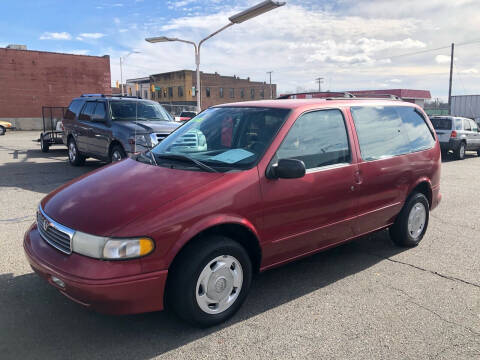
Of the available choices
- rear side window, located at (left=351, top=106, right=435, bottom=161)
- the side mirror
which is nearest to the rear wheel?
rear side window, located at (left=351, top=106, right=435, bottom=161)

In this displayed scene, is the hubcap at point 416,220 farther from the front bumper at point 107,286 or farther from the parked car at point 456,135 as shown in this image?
the parked car at point 456,135

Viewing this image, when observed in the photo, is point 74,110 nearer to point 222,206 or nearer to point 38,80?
point 222,206

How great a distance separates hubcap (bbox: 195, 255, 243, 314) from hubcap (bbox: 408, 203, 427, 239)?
8.64 ft

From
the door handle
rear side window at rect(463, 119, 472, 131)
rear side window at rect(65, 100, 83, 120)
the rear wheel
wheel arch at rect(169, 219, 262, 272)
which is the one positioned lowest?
the rear wheel

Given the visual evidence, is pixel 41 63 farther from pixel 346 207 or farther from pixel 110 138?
pixel 346 207

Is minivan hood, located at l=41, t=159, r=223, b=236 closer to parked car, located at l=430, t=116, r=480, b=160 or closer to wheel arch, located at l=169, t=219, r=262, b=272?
A: wheel arch, located at l=169, t=219, r=262, b=272

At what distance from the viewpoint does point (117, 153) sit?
931cm

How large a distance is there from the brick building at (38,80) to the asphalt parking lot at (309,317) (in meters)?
35.5

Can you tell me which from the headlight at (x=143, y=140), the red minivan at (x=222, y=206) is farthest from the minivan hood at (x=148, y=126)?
the red minivan at (x=222, y=206)

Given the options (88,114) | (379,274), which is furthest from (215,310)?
(88,114)

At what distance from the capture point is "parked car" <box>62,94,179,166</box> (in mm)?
8812

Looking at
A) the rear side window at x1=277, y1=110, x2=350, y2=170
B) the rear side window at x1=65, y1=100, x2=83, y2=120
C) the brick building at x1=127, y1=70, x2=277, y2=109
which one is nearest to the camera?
the rear side window at x1=277, y1=110, x2=350, y2=170

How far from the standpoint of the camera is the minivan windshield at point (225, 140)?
340cm

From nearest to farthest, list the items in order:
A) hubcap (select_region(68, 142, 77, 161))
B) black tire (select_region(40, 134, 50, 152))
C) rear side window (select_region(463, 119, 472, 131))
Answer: hubcap (select_region(68, 142, 77, 161))
black tire (select_region(40, 134, 50, 152))
rear side window (select_region(463, 119, 472, 131))
